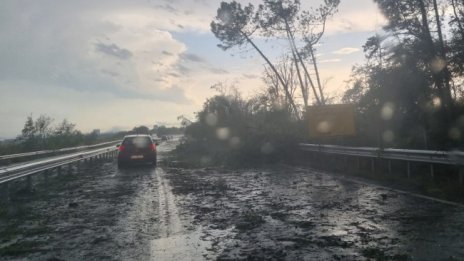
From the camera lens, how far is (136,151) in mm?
22328

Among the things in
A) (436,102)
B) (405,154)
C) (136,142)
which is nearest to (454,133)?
(405,154)

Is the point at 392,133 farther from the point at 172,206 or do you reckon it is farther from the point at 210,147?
the point at 210,147

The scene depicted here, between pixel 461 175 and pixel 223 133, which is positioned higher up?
pixel 223 133

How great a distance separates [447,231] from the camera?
6.61 meters

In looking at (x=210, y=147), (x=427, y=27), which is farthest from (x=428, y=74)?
(x=210, y=147)

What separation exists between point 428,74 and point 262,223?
1934cm

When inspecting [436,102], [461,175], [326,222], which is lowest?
[326,222]

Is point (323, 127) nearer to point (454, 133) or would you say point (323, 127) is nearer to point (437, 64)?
point (454, 133)

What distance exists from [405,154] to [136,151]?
1343 centimetres

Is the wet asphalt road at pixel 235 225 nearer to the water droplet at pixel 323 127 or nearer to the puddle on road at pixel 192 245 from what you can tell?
the puddle on road at pixel 192 245

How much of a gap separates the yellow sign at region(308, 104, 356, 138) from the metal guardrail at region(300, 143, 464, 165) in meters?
1.17

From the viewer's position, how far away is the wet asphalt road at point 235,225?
5922 millimetres

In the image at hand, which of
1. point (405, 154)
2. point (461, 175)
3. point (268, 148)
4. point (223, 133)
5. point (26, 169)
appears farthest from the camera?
point (223, 133)

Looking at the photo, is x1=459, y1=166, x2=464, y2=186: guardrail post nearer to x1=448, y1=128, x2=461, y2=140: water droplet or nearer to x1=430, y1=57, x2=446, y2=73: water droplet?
x1=448, y1=128, x2=461, y2=140: water droplet
